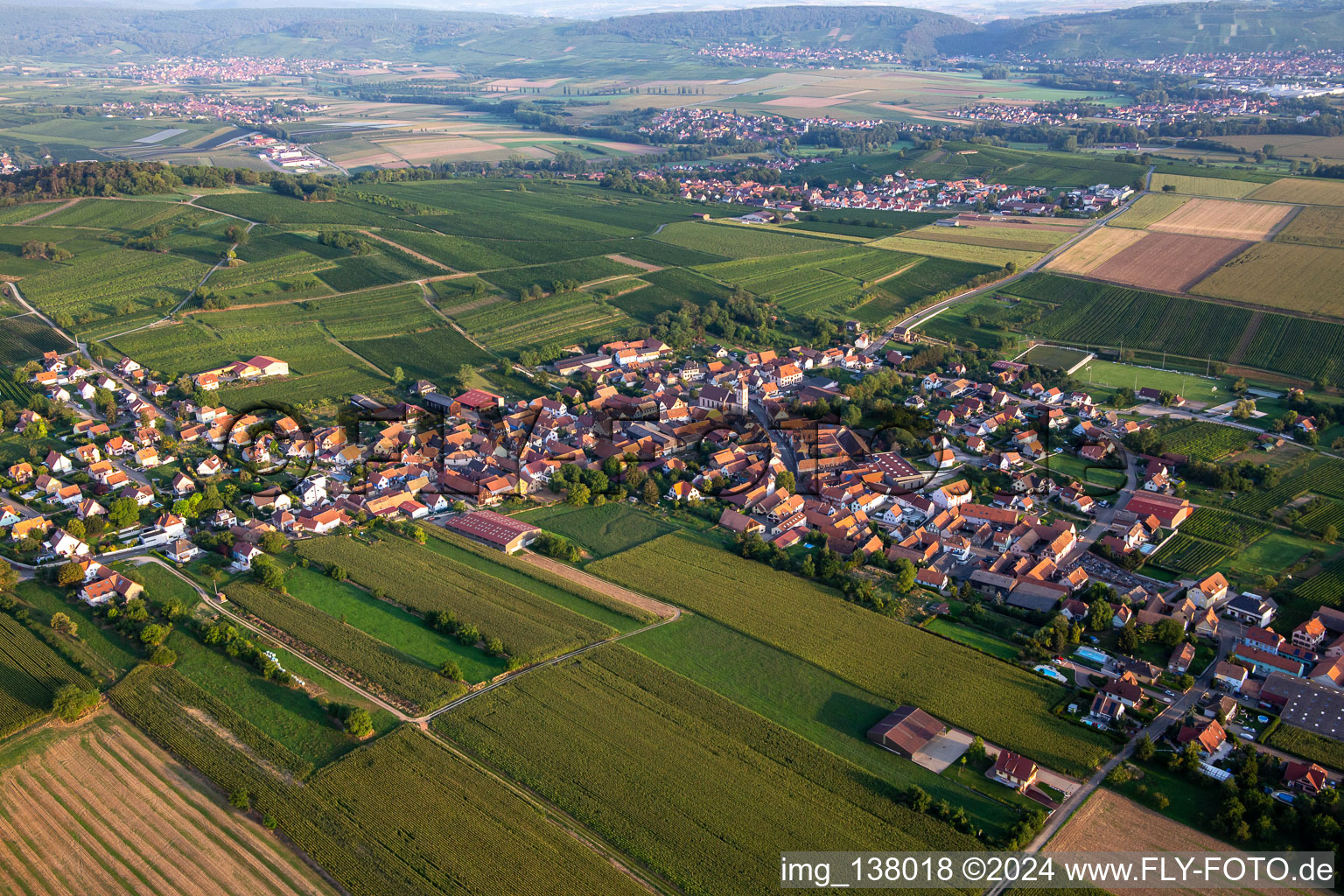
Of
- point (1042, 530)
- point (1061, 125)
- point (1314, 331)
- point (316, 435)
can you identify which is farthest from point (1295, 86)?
point (316, 435)

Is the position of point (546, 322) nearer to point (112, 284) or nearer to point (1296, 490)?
point (112, 284)

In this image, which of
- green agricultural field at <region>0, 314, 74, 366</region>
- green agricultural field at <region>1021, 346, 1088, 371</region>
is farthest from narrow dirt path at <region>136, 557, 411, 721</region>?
green agricultural field at <region>1021, 346, 1088, 371</region>

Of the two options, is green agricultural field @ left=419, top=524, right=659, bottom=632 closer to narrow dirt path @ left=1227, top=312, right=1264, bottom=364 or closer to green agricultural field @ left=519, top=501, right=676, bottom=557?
green agricultural field @ left=519, top=501, right=676, bottom=557

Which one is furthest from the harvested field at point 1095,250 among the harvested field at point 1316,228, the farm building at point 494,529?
the farm building at point 494,529

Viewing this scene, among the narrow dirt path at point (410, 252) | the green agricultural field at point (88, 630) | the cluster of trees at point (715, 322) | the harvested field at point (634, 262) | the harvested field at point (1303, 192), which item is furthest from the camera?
the harvested field at point (1303, 192)

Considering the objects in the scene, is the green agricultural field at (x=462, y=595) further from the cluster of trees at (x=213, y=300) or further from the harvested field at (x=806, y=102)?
the harvested field at (x=806, y=102)

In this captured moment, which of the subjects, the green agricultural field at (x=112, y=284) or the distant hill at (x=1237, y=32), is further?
the distant hill at (x=1237, y=32)

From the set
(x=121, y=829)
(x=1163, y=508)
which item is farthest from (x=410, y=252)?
(x=1163, y=508)
